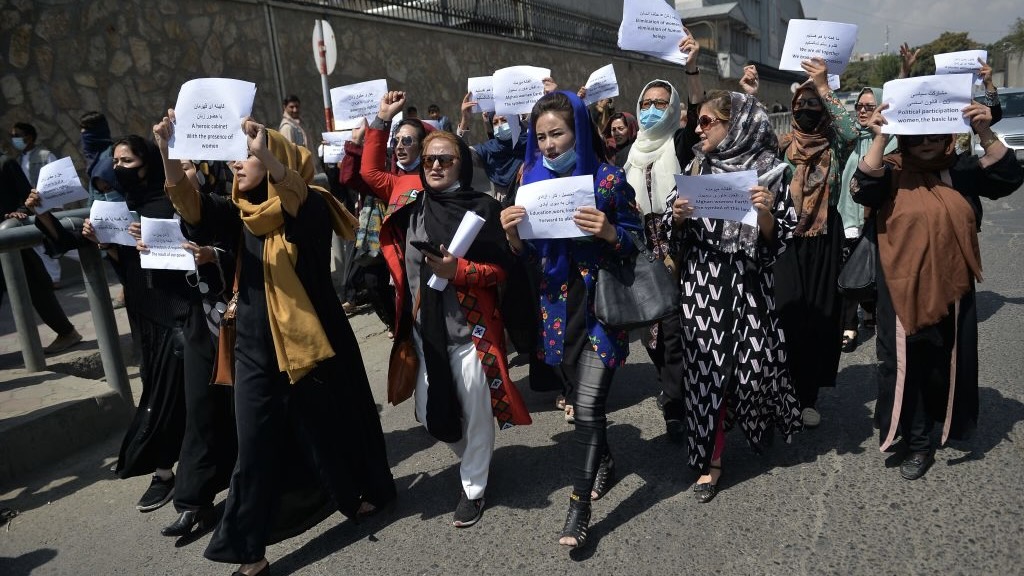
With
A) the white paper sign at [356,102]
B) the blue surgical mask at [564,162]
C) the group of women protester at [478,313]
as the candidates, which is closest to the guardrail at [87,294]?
the group of women protester at [478,313]

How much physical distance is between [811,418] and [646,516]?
1.35 m

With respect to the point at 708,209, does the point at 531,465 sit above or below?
below

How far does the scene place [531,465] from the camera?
393 cm

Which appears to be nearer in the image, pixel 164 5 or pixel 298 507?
pixel 298 507

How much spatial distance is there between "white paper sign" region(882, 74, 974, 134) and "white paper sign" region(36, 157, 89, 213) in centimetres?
388

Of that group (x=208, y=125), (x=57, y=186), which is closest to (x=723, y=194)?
(x=208, y=125)

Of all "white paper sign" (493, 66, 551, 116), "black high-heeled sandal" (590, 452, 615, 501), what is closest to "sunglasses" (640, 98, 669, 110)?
"white paper sign" (493, 66, 551, 116)

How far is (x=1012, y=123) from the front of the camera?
13.9 metres

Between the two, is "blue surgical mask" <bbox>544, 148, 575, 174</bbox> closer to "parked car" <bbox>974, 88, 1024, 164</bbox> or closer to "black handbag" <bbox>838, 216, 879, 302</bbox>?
"black handbag" <bbox>838, 216, 879, 302</bbox>

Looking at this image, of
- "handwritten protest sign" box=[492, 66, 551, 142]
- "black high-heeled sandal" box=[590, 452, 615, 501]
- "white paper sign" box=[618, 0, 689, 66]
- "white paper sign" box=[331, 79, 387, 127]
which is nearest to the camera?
"black high-heeled sandal" box=[590, 452, 615, 501]

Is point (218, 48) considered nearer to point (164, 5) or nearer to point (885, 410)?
point (164, 5)

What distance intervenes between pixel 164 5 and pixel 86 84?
1.48 meters

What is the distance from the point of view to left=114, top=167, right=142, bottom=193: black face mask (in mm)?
3434

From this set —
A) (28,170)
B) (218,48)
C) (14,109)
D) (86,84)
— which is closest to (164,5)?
(218,48)
